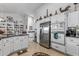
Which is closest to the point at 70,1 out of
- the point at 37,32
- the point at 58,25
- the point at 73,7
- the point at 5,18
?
the point at 73,7

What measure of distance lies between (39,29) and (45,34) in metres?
0.18

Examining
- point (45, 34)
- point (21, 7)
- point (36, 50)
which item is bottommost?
point (36, 50)

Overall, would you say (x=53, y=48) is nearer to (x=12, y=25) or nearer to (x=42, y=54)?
(x=42, y=54)

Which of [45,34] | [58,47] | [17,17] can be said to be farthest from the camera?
[45,34]

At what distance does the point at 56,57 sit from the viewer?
2156mm

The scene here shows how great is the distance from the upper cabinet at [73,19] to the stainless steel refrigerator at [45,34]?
47cm

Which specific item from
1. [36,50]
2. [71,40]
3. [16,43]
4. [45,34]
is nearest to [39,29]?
[45,34]

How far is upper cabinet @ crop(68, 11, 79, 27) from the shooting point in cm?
229

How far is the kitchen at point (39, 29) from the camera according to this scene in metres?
2.14

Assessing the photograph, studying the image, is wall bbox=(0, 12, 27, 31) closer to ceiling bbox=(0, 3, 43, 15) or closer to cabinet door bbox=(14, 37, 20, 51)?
ceiling bbox=(0, 3, 43, 15)

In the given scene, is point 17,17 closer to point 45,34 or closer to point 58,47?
point 45,34

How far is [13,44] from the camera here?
228 centimetres

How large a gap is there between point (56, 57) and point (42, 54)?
28cm

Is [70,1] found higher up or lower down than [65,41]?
higher up
